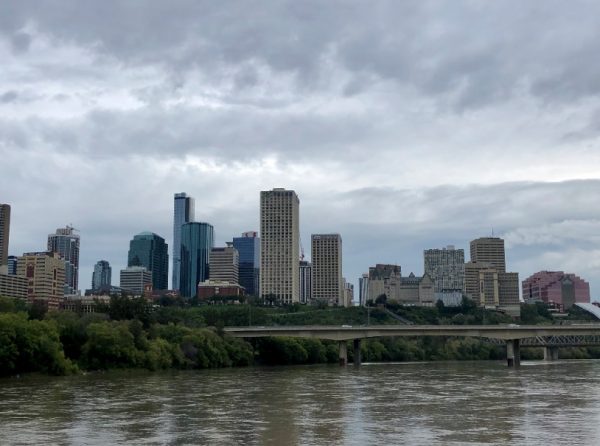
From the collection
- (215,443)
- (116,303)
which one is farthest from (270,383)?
(116,303)

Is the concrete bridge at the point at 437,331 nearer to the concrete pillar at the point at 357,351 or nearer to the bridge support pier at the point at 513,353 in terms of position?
the bridge support pier at the point at 513,353

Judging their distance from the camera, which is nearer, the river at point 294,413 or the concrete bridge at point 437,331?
the river at point 294,413

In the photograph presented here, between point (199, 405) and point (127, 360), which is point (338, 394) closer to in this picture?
point (199, 405)

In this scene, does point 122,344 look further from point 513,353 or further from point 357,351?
point 513,353

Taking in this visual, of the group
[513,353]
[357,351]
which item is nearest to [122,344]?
[357,351]

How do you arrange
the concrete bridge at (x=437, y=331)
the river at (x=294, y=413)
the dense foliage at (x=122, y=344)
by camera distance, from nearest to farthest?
the river at (x=294, y=413) → the dense foliage at (x=122, y=344) → the concrete bridge at (x=437, y=331)

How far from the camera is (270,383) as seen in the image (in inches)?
3386

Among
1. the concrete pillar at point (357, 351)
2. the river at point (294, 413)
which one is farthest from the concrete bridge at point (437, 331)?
the river at point (294, 413)

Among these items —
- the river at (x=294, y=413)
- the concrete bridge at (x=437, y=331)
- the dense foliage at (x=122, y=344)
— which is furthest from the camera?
the concrete bridge at (x=437, y=331)

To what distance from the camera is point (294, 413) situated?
5200 cm

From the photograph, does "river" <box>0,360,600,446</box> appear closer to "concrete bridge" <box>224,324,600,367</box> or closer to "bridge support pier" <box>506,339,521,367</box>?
"concrete bridge" <box>224,324,600,367</box>

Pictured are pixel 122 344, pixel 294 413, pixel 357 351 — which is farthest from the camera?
pixel 357 351

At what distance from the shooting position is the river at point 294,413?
132 feet

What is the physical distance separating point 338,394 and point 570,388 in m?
26.3
